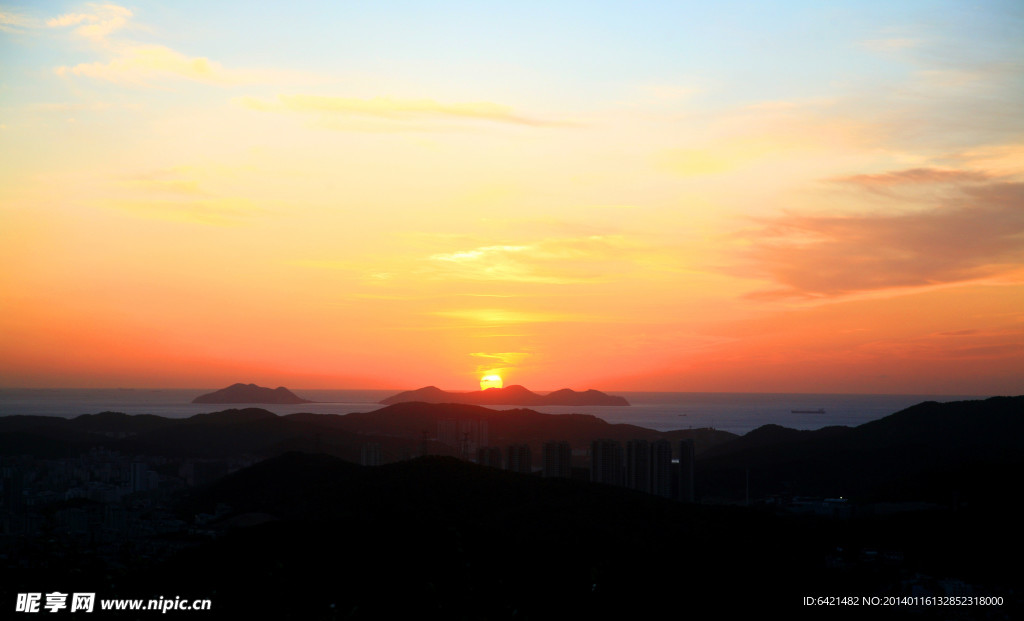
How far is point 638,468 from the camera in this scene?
229 ft

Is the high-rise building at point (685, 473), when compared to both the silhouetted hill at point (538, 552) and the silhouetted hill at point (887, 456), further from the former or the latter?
the silhouetted hill at point (538, 552)

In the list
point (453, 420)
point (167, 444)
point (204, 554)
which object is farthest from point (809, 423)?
point (204, 554)

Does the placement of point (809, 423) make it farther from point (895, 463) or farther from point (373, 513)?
point (373, 513)

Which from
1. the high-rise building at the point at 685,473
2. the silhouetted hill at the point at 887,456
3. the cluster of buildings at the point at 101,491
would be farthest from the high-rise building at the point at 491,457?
the cluster of buildings at the point at 101,491

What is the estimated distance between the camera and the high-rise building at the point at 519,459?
7244 centimetres

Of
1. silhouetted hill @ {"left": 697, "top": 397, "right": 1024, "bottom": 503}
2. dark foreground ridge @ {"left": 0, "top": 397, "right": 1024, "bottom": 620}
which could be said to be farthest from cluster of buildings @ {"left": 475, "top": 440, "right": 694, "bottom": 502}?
silhouetted hill @ {"left": 697, "top": 397, "right": 1024, "bottom": 503}

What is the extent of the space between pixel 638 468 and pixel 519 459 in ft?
37.0

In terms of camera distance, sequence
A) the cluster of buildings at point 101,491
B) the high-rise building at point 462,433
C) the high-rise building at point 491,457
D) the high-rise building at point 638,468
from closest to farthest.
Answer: the cluster of buildings at point 101,491, the high-rise building at point 638,468, the high-rise building at point 491,457, the high-rise building at point 462,433

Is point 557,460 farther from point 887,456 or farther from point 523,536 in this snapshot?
point 523,536

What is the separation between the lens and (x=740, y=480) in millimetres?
80438

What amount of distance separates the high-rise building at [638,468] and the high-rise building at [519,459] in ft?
31.0

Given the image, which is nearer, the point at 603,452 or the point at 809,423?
the point at 603,452

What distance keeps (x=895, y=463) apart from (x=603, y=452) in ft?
102

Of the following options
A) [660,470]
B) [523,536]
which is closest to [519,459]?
[660,470]
